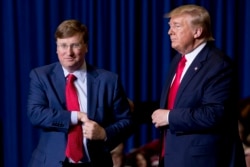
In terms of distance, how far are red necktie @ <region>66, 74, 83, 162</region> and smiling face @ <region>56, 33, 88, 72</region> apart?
6 centimetres

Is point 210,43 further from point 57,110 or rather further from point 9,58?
point 9,58

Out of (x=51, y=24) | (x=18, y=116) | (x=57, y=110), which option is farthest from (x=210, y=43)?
(x=18, y=116)

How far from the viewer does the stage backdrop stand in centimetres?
314

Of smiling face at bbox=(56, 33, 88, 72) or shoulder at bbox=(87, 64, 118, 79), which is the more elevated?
smiling face at bbox=(56, 33, 88, 72)

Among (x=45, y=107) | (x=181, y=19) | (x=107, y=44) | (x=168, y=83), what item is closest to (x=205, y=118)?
(x=168, y=83)

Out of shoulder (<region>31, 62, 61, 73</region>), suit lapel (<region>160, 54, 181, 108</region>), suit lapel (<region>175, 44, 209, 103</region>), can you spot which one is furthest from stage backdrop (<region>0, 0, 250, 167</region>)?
suit lapel (<region>175, 44, 209, 103</region>)

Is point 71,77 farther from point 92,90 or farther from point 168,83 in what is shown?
point 168,83

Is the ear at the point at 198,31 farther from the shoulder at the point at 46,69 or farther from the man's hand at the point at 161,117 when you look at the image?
the shoulder at the point at 46,69

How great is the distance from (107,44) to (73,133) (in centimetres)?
112

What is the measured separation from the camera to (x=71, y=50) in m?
2.17

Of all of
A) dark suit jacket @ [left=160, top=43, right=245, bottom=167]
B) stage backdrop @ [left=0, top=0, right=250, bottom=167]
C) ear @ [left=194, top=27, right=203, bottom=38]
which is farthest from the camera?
stage backdrop @ [left=0, top=0, right=250, bottom=167]

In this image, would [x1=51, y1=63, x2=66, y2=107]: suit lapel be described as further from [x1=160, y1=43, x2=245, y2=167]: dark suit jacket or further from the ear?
the ear

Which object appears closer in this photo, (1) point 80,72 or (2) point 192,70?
(2) point 192,70

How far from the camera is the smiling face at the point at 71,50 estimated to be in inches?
85.3
